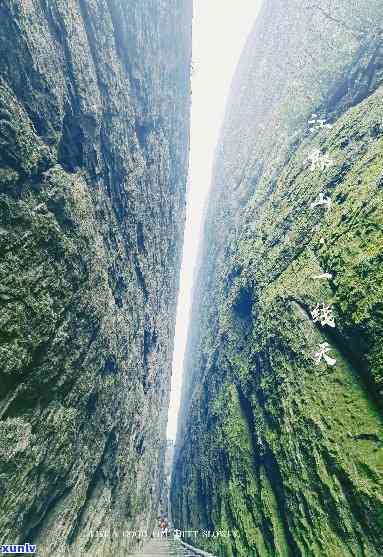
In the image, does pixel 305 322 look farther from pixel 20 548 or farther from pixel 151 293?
pixel 151 293

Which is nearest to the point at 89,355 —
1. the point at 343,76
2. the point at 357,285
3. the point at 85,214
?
the point at 85,214

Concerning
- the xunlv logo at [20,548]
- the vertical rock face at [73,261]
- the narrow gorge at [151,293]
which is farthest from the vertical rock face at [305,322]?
the xunlv logo at [20,548]

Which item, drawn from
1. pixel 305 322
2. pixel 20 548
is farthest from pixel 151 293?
pixel 20 548

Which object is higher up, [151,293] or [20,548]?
[151,293]

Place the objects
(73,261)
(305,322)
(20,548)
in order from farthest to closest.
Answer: (305,322) < (73,261) < (20,548)

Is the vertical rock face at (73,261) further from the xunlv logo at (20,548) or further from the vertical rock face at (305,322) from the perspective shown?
the vertical rock face at (305,322)

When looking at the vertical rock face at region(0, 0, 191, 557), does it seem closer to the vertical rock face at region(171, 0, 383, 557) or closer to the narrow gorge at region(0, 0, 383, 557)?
the narrow gorge at region(0, 0, 383, 557)

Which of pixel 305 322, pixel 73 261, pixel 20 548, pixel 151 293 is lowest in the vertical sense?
pixel 20 548
